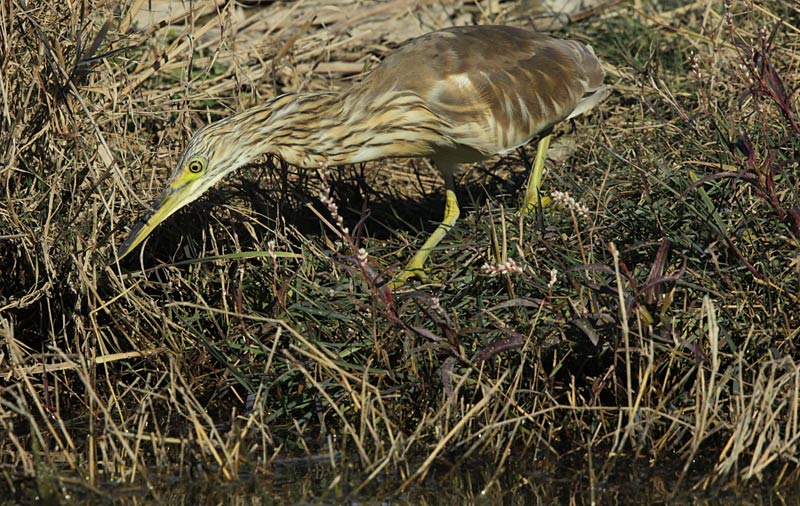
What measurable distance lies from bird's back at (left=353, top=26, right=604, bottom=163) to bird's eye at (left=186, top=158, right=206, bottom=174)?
0.66 m

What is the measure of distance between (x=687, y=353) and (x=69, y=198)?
83.6 inches

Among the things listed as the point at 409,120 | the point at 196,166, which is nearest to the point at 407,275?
the point at 409,120

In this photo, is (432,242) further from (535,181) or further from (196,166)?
(196,166)

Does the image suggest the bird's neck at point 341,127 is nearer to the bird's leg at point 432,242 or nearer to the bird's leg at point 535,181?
the bird's leg at point 432,242

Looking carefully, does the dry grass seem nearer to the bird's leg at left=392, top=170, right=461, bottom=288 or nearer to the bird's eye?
the bird's leg at left=392, top=170, right=461, bottom=288

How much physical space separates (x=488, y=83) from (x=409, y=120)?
0.38 m

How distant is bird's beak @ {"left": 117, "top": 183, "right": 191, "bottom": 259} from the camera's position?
401cm

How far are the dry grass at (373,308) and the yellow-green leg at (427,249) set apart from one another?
0.23 ft

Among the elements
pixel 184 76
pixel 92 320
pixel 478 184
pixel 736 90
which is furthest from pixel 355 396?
pixel 736 90

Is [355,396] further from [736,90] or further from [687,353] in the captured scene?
[736,90]

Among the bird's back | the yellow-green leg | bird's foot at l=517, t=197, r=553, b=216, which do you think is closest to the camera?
the yellow-green leg

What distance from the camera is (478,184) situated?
525cm

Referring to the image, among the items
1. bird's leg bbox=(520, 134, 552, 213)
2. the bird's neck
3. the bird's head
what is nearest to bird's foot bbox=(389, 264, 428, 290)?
the bird's neck

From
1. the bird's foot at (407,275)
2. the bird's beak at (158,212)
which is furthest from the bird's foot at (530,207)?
the bird's beak at (158,212)
